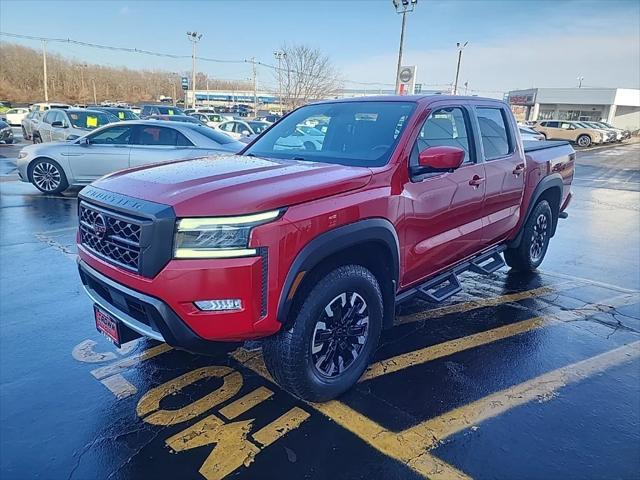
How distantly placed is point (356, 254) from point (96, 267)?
159cm

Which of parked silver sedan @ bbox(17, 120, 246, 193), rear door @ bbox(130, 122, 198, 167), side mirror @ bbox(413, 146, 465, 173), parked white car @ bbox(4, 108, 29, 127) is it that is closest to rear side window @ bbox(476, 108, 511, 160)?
side mirror @ bbox(413, 146, 465, 173)

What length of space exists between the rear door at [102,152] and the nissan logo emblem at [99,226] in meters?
6.73

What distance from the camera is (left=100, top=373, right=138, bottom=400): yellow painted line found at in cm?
299

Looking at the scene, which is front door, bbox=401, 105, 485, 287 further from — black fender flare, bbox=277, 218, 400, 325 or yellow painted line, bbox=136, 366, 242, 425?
yellow painted line, bbox=136, 366, 242, 425

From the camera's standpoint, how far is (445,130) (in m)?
3.75

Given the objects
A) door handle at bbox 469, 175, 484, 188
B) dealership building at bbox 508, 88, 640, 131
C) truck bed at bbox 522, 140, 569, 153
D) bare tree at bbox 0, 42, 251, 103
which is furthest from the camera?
bare tree at bbox 0, 42, 251, 103

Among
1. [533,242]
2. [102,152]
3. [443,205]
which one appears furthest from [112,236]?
[102,152]

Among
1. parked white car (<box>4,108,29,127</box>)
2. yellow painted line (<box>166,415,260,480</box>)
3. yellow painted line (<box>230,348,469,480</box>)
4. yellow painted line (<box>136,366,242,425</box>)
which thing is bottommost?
yellow painted line (<box>136,366,242,425</box>)

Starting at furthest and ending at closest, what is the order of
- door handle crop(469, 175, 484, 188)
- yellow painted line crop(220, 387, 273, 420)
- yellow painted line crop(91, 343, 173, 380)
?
1. door handle crop(469, 175, 484, 188)
2. yellow painted line crop(91, 343, 173, 380)
3. yellow painted line crop(220, 387, 273, 420)

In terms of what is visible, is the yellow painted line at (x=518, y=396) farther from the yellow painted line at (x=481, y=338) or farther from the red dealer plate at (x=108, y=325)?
the red dealer plate at (x=108, y=325)

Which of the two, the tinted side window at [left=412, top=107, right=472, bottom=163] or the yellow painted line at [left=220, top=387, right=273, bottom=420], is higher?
the tinted side window at [left=412, top=107, right=472, bottom=163]

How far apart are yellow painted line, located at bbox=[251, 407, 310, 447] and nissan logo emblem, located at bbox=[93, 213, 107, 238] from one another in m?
A: 1.47

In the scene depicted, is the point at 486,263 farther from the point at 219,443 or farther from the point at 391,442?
the point at 219,443

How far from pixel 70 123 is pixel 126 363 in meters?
12.9
